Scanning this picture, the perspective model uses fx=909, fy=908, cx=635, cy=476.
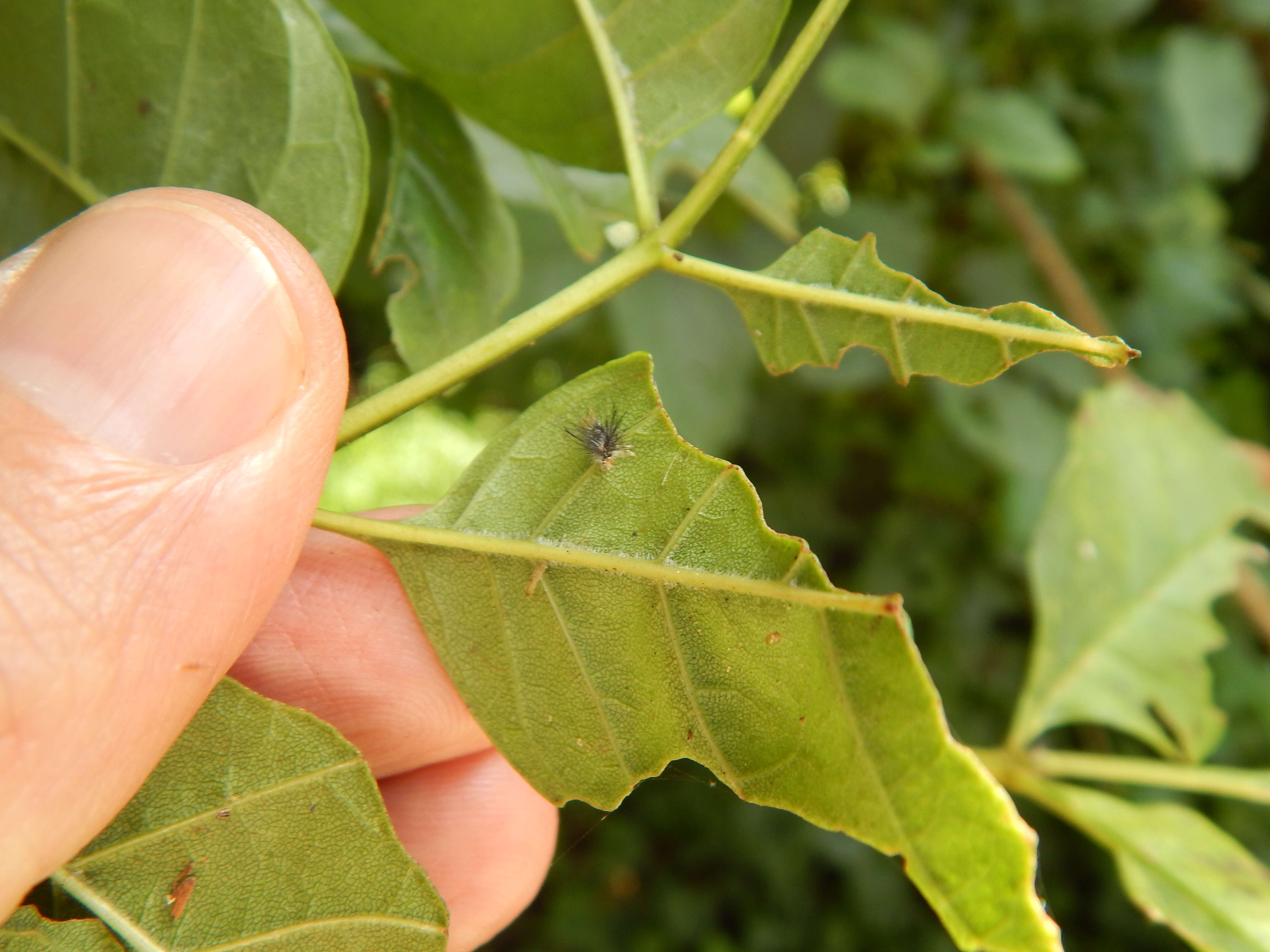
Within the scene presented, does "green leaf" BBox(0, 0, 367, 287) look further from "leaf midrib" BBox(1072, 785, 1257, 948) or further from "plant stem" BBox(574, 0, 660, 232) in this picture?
"leaf midrib" BBox(1072, 785, 1257, 948)

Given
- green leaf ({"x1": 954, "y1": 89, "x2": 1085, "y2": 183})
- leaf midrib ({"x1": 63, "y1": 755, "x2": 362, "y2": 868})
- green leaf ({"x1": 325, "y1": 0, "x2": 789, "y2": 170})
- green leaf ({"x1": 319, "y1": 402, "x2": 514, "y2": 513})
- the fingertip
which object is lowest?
green leaf ({"x1": 319, "y1": 402, "x2": 514, "y2": 513})

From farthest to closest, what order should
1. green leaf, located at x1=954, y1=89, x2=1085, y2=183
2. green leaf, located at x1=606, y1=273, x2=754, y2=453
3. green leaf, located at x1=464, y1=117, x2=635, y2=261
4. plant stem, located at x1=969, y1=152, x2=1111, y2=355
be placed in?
plant stem, located at x1=969, y1=152, x2=1111, y2=355 < green leaf, located at x1=954, y1=89, x2=1085, y2=183 < green leaf, located at x1=606, y1=273, x2=754, y2=453 < green leaf, located at x1=464, y1=117, x2=635, y2=261

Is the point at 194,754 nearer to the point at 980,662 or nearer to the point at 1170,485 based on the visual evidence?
the point at 1170,485

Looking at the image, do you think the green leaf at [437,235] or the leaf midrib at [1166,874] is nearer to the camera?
the green leaf at [437,235]

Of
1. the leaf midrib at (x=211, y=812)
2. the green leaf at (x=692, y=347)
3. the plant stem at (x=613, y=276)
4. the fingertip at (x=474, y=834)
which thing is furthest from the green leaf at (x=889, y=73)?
the leaf midrib at (x=211, y=812)

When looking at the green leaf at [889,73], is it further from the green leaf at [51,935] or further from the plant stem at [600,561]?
the green leaf at [51,935]

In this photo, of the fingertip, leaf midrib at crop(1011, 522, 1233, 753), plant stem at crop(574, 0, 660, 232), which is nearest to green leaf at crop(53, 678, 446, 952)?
plant stem at crop(574, 0, 660, 232)

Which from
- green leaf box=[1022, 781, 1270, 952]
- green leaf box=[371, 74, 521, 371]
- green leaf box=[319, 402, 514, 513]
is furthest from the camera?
green leaf box=[319, 402, 514, 513]

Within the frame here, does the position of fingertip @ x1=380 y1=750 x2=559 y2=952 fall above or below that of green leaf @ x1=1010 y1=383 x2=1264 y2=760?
below
